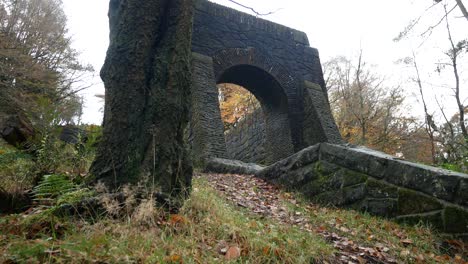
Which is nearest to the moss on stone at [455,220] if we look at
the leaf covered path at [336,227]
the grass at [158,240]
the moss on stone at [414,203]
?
the moss on stone at [414,203]

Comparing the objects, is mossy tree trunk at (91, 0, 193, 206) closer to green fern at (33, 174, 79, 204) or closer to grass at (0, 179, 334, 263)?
green fern at (33, 174, 79, 204)

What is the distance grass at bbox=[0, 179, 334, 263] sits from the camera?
1.93 meters

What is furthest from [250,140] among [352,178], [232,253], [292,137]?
[232,253]

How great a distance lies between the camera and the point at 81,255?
6.17 feet

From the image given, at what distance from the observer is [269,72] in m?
10.3

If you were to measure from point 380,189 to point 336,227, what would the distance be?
107 cm

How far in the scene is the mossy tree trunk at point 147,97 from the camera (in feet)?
9.46

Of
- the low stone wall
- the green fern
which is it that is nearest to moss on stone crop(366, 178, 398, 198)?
the low stone wall

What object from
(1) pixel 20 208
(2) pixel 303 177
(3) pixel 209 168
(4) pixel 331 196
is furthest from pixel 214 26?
(1) pixel 20 208

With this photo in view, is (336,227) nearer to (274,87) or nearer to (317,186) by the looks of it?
(317,186)

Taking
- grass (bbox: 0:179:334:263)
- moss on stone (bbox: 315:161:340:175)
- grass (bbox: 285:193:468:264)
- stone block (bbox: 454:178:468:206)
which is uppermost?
moss on stone (bbox: 315:161:340:175)

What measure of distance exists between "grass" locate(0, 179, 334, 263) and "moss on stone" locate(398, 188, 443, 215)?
6.09 feet

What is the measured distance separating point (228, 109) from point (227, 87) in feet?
5.87

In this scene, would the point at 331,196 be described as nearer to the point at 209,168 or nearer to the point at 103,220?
the point at 209,168
